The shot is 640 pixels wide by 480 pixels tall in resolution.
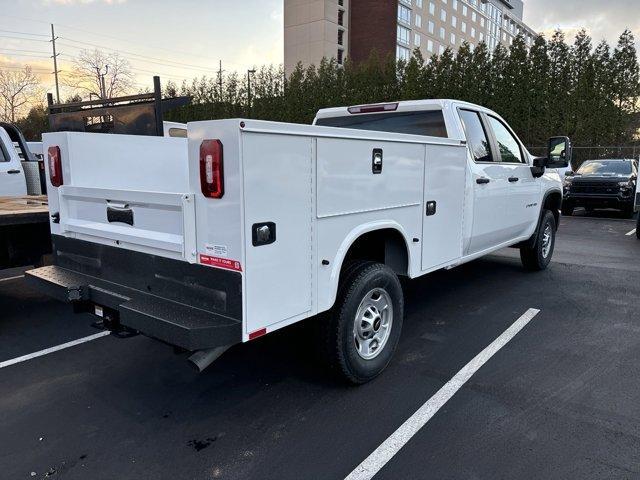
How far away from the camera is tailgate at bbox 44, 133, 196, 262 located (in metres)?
2.98

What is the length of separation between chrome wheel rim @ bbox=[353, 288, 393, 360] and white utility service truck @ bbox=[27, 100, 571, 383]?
14 millimetres

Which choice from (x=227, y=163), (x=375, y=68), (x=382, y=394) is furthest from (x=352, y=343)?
(x=375, y=68)

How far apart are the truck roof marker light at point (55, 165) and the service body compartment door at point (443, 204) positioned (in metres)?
2.77

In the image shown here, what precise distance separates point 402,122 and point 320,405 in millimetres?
2972

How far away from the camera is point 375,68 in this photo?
30578mm

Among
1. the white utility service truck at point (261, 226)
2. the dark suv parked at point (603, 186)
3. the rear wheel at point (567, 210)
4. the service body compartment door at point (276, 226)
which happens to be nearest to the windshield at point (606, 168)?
the dark suv parked at point (603, 186)

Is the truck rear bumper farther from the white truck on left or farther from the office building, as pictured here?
the office building

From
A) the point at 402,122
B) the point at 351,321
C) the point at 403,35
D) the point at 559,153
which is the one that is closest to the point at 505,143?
the point at 559,153

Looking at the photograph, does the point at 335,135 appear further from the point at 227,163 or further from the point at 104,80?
the point at 104,80

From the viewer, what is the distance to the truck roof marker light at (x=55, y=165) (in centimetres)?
369

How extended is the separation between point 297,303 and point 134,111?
224 cm

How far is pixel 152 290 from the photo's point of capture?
3.20m

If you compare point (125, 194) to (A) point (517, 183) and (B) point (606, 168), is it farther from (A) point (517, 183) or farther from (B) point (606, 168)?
(B) point (606, 168)

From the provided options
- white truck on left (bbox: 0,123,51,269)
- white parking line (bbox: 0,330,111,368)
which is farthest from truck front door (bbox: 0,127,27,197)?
white parking line (bbox: 0,330,111,368)
